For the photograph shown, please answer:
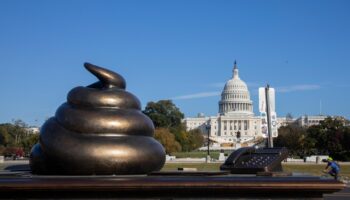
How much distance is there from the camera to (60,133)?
33.0 feet

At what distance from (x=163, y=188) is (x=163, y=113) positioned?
87.5 metres

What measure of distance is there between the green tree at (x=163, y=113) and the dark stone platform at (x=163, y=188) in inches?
3263

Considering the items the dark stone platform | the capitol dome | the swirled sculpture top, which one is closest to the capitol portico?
the capitol dome

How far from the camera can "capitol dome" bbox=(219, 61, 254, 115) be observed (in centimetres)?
16888

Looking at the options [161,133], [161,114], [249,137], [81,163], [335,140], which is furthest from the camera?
[249,137]

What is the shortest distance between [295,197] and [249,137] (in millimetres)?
164376

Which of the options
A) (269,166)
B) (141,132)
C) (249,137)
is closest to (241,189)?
(269,166)

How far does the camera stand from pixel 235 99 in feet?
556

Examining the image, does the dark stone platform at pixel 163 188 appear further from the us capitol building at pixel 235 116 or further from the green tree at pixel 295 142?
the us capitol building at pixel 235 116

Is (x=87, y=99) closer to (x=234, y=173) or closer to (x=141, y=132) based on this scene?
(x=141, y=132)

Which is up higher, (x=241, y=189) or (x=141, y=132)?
(x=141, y=132)

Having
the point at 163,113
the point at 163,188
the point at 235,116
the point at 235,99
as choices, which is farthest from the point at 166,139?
the point at 235,116

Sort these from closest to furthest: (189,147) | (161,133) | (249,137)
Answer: (161,133), (189,147), (249,137)

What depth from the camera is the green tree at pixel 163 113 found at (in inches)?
3637
